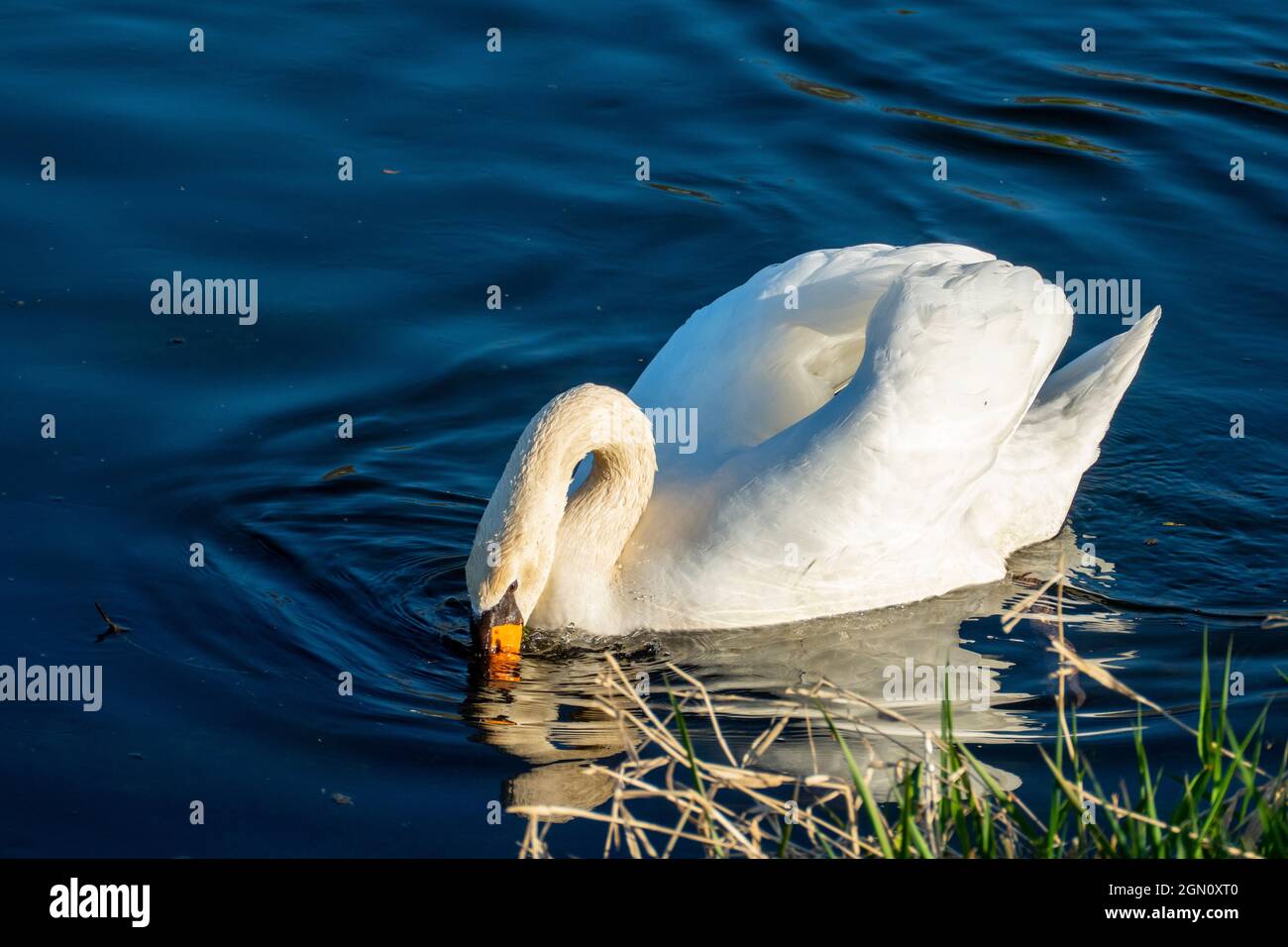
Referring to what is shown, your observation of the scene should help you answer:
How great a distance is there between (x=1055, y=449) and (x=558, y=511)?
7.48ft

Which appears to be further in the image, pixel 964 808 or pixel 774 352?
pixel 774 352

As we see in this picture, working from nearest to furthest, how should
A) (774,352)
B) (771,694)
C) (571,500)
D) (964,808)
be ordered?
(964,808)
(771,694)
(571,500)
(774,352)

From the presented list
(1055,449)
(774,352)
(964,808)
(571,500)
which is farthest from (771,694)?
(1055,449)

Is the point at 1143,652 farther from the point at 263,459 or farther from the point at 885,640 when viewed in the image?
the point at 263,459

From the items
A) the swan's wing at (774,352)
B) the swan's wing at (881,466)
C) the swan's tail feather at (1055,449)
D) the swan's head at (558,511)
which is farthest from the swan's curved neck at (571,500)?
→ the swan's tail feather at (1055,449)

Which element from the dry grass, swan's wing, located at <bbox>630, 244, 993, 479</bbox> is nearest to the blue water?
swan's wing, located at <bbox>630, 244, 993, 479</bbox>

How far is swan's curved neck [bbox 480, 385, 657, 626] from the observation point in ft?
20.5

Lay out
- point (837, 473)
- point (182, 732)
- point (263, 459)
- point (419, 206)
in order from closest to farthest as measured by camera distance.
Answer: point (182, 732)
point (837, 473)
point (263, 459)
point (419, 206)

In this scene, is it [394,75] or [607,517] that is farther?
[394,75]

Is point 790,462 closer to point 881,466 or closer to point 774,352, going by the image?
point 881,466

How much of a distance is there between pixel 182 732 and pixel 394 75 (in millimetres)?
6168

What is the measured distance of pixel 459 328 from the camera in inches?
349
